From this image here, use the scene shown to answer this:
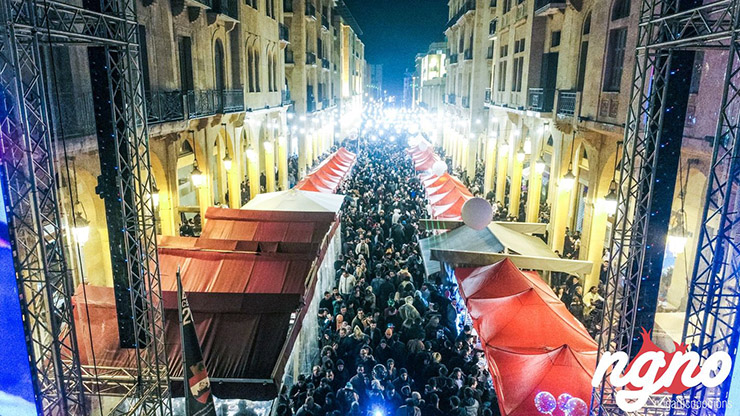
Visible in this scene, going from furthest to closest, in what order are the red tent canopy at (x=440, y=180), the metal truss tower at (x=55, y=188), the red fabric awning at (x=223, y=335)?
the red tent canopy at (x=440, y=180) < the red fabric awning at (x=223, y=335) < the metal truss tower at (x=55, y=188)

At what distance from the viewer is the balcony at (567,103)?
15072 millimetres

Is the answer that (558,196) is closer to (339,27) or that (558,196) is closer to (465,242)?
(465,242)

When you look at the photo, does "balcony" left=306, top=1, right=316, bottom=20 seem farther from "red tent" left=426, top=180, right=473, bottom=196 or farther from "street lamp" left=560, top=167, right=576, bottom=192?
"street lamp" left=560, top=167, right=576, bottom=192

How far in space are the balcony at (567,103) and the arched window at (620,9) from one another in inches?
90.4

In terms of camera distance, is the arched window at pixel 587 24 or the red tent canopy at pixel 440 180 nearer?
the arched window at pixel 587 24

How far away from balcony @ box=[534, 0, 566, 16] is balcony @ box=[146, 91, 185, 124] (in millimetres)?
11541

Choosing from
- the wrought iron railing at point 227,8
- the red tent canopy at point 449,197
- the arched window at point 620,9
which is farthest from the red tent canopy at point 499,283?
the wrought iron railing at point 227,8

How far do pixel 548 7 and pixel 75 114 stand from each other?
13868 mm

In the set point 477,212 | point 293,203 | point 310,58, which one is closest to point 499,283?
point 477,212

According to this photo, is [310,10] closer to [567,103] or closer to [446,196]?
[446,196]

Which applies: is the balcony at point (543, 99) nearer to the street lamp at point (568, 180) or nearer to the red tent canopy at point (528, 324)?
the street lamp at point (568, 180)

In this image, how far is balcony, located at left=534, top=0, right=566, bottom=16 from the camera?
53.7 feet

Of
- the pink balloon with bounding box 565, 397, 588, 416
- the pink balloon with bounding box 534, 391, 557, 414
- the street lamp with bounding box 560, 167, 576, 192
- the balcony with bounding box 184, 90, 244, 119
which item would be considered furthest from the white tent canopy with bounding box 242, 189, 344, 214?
the pink balloon with bounding box 565, 397, 588, 416

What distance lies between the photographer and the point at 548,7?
16594mm
